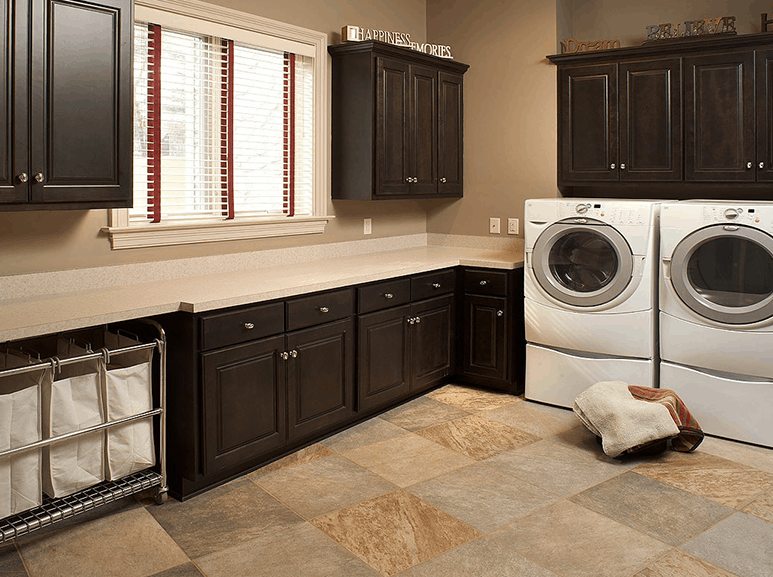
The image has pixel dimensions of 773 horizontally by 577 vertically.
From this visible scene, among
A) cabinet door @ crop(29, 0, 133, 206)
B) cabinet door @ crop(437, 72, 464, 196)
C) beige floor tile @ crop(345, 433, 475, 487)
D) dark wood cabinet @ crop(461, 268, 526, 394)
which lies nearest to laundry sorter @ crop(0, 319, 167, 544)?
cabinet door @ crop(29, 0, 133, 206)

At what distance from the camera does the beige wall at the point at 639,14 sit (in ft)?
13.9

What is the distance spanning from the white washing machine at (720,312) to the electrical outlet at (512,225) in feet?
4.17

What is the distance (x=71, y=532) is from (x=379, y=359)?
1.80 m

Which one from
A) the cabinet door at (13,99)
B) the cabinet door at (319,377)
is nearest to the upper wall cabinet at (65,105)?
the cabinet door at (13,99)

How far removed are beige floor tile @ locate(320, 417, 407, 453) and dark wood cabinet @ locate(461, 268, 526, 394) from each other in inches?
34.8

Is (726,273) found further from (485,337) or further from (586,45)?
(586,45)

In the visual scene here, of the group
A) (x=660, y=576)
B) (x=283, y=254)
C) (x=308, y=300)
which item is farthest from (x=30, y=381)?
(x=660, y=576)

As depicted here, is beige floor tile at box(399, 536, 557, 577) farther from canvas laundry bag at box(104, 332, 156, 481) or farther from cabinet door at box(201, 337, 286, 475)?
canvas laundry bag at box(104, 332, 156, 481)

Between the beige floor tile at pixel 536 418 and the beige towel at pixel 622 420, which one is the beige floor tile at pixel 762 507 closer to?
the beige towel at pixel 622 420

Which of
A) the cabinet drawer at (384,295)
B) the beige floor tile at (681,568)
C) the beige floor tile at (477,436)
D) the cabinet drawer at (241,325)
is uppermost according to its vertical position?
the cabinet drawer at (384,295)

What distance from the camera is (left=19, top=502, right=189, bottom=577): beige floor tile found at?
98.8 inches

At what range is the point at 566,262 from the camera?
4.24m

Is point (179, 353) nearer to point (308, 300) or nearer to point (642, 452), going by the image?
point (308, 300)

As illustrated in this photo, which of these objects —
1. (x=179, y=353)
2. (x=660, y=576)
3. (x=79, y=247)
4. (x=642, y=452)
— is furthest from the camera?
(x=642, y=452)
